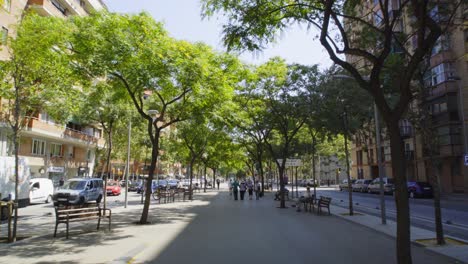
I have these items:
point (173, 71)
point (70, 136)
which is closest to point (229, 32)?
point (173, 71)

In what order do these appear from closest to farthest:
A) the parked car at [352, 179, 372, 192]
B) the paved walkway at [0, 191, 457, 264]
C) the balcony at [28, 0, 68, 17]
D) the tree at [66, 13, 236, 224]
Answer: the paved walkway at [0, 191, 457, 264], the tree at [66, 13, 236, 224], the balcony at [28, 0, 68, 17], the parked car at [352, 179, 372, 192]

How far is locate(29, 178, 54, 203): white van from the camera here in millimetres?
26438

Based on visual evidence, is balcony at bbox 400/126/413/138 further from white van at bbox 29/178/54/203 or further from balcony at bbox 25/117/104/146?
white van at bbox 29/178/54/203

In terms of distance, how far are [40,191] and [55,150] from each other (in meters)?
16.2

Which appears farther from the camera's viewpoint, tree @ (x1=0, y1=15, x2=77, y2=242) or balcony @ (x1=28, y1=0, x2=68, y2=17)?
balcony @ (x1=28, y1=0, x2=68, y2=17)

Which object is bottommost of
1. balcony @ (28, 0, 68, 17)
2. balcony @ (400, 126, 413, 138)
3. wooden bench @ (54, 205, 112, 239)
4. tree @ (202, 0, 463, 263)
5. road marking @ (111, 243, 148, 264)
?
road marking @ (111, 243, 148, 264)

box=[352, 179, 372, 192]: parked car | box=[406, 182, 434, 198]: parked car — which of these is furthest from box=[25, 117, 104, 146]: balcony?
box=[352, 179, 372, 192]: parked car

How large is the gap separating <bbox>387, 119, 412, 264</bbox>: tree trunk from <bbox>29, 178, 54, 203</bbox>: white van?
2576cm

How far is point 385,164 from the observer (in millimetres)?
50781

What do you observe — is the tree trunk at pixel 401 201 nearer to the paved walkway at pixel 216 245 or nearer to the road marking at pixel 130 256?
the paved walkway at pixel 216 245

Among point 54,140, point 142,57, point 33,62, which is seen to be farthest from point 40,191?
point 142,57

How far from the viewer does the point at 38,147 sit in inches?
1511

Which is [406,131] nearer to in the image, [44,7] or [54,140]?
[54,140]

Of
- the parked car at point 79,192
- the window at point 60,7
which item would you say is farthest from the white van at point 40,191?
the window at point 60,7
